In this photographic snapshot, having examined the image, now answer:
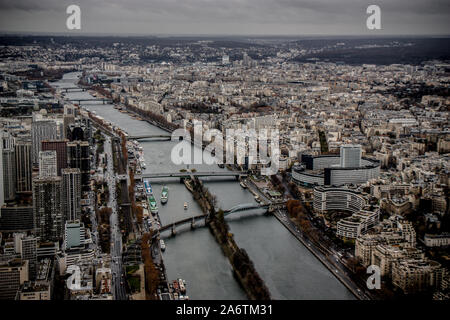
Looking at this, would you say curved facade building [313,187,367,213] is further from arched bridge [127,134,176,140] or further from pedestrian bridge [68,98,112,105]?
pedestrian bridge [68,98,112,105]

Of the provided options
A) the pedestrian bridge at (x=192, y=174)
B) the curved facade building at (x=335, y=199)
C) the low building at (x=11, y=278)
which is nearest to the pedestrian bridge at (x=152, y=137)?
the pedestrian bridge at (x=192, y=174)

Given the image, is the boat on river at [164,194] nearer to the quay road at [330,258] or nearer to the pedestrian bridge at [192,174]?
the pedestrian bridge at [192,174]

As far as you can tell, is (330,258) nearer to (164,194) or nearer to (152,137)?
(164,194)

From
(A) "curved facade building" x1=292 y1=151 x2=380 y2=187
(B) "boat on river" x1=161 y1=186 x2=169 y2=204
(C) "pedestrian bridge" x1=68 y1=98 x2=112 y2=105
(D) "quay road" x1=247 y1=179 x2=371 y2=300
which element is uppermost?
(C) "pedestrian bridge" x1=68 y1=98 x2=112 y2=105

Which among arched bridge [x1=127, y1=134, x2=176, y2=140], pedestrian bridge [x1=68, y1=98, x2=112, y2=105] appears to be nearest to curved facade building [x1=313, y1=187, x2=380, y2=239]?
arched bridge [x1=127, y1=134, x2=176, y2=140]

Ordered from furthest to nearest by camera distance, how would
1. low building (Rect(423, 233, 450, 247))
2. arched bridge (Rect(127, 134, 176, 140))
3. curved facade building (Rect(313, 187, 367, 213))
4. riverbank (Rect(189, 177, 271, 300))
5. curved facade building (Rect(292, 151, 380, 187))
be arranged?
1. arched bridge (Rect(127, 134, 176, 140))
2. curved facade building (Rect(292, 151, 380, 187))
3. curved facade building (Rect(313, 187, 367, 213))
4. low building (Rect(423, 233, 450, 247))
5. riverbank (Rect(189, 177, 271, 300))

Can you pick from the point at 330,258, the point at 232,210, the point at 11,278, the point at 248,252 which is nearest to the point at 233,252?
the point at 248,252

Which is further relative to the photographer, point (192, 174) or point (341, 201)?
point (192, 174)
